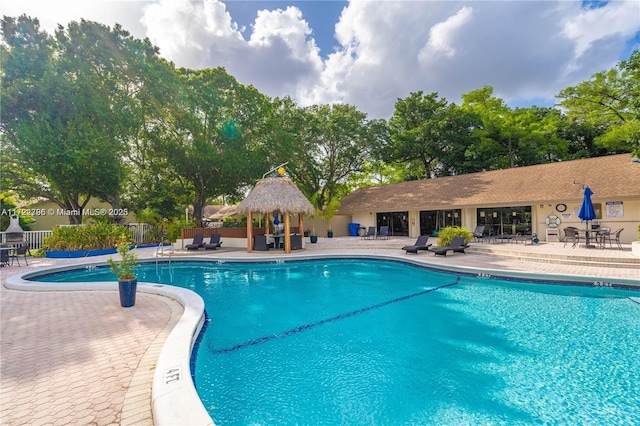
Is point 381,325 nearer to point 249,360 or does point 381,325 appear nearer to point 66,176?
point 249,360

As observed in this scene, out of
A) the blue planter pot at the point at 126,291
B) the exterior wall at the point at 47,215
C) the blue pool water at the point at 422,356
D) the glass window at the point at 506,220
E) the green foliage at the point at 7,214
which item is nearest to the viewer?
the blue pool water at the point at 422,356

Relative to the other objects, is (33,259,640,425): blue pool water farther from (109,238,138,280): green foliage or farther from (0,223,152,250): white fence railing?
(0,223,152,250): white fence railing

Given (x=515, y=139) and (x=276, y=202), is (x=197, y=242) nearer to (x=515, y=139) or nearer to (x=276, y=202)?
(x=276, y=202)

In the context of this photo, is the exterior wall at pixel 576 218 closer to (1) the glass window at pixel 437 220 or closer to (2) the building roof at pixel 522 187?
(1) the glass window at pixel 437 220

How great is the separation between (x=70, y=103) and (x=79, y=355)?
1859cm

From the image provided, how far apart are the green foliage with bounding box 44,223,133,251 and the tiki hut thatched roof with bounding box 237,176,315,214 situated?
6.93m

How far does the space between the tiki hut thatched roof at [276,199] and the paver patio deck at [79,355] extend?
9.22m

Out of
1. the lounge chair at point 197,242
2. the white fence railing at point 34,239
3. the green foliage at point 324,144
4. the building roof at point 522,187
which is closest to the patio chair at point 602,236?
the building roof at point 522,187

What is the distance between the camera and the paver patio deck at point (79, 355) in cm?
278

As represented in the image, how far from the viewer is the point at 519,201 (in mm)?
16703

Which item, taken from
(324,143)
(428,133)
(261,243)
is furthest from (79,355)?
(428,133)

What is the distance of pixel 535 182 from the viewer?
17.8 meters

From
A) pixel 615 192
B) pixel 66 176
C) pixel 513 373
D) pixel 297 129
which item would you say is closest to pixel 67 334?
pixel 513 373

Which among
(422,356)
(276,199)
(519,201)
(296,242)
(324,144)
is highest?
(324,144)
